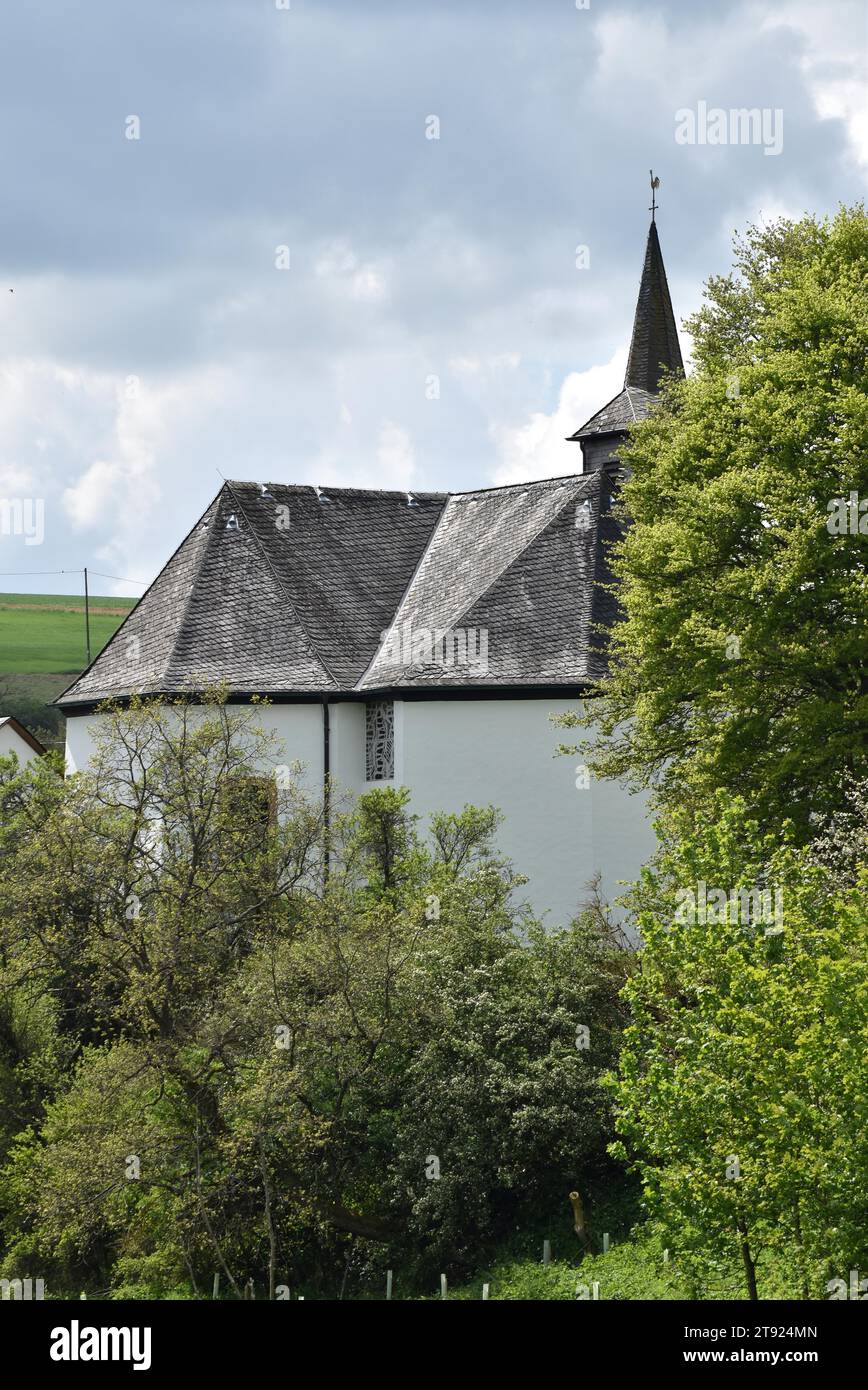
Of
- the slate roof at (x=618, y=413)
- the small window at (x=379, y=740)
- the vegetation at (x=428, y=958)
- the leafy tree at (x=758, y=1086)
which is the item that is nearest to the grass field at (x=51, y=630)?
the slate roof at (x=618, y=413)

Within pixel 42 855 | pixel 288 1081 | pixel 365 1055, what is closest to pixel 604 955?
pixel 365 1055

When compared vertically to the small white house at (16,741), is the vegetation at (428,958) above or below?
below

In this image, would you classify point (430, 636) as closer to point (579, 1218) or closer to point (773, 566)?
point (773, 566)

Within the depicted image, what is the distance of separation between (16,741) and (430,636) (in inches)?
1437

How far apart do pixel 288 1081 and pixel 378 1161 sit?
8.64ft

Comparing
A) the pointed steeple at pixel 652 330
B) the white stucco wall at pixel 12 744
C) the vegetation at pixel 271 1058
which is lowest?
the vegetation at pixel 271 1058

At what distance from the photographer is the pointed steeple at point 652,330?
35969 millimetres

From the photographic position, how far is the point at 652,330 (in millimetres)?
36281

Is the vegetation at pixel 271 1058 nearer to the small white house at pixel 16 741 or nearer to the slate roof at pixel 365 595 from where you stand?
the slate roof at pixel 365 595

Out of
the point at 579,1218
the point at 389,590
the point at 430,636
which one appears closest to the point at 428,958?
the point at 579,1218

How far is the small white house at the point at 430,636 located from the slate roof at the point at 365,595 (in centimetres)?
5

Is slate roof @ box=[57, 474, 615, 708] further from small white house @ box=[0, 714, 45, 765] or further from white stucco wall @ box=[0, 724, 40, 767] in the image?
white stucco wall @ box=[0, 724, 40, 767]
